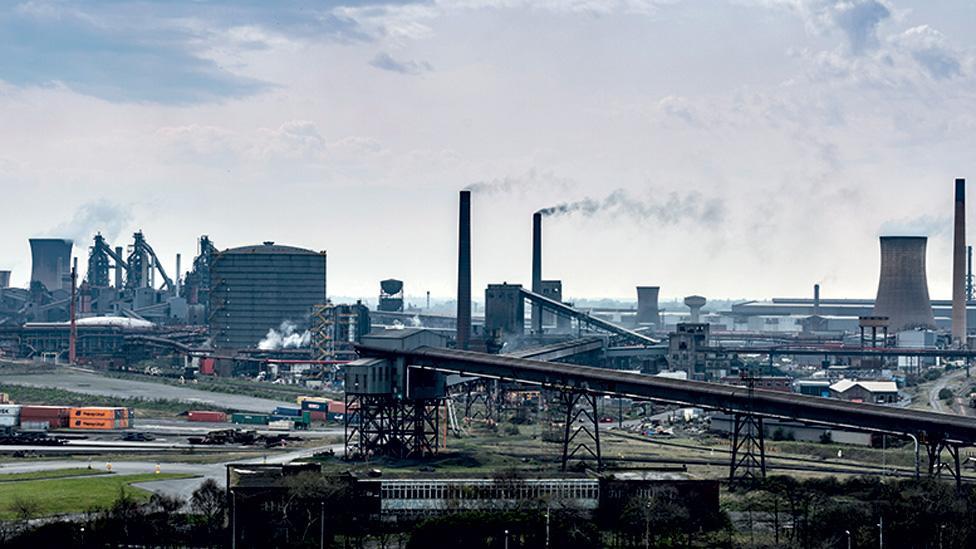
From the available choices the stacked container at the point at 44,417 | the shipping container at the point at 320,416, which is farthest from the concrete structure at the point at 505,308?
the stacked container at the point at 44,417

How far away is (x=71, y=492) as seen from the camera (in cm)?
6938

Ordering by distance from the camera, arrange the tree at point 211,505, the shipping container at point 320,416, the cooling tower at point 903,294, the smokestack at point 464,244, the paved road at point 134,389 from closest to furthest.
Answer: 1. the tree at point 211,505
2. the shipping container at point 320,416
3. the paved road at point 134,389
4. the smokestack at point 464,244
5. the cooling tower at point 903,294

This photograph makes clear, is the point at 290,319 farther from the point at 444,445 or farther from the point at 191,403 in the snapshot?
the point at 444,445

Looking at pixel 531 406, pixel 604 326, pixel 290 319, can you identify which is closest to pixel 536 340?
pixel 604 326

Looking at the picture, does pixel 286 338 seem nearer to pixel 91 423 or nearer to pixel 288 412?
pixel 288 412

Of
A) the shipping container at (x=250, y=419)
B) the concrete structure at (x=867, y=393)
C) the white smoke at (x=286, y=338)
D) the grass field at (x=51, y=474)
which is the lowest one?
the grass field at (x=51, y=474)

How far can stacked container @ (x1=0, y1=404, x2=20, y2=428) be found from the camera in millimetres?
107500

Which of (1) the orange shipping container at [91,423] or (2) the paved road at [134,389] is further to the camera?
(2) the paved road at [134,389]

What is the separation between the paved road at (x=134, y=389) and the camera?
134m

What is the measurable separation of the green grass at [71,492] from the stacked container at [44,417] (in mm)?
34500

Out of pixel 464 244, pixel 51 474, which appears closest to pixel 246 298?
pixel 464 244

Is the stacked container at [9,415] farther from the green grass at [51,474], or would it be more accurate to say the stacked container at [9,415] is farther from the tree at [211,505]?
the tree at [211,505]

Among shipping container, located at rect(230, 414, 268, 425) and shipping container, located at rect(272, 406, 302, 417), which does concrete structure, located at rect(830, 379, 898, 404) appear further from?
shipping container, located at rect(230, 414, 268, 425)

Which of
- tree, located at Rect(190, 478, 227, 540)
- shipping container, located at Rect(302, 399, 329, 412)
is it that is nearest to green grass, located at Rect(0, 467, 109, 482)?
tree, located at Rect(190, 478, 227, 540)
